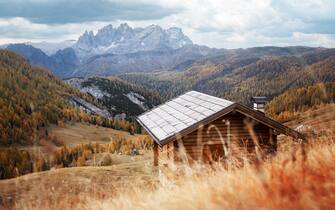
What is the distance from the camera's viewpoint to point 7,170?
314 feet

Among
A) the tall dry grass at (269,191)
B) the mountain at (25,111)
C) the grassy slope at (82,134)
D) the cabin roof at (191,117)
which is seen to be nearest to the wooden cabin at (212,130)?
the cabin roof at (191,117)

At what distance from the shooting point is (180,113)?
2206 cm

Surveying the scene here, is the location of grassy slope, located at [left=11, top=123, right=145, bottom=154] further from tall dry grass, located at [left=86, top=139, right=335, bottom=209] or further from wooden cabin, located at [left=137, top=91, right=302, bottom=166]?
tall dry grass, located at [left=86, top=139, right=335, bottom=209]

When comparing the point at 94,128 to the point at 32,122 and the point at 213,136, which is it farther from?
the point at 213,136

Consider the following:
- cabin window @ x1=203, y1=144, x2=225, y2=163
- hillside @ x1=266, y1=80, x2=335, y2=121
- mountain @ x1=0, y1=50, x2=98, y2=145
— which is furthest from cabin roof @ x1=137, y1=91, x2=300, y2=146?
hillside @ x1=266, y1=80, x2=335, y2=121

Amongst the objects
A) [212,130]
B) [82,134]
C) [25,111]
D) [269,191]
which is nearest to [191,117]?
[212,130]

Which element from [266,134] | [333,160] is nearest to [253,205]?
[333,160]

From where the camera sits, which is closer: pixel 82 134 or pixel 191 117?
pixel 191 117

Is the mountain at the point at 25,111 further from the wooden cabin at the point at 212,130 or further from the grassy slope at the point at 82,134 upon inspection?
the wooden cabin at the point at 212,130

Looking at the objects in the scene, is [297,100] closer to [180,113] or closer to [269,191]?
[180,113]

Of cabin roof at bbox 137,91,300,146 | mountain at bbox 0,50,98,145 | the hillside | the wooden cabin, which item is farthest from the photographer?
the hillside

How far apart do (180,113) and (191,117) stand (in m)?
1.97

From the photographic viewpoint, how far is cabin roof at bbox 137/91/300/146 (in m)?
18.8

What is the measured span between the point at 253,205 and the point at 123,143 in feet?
402
